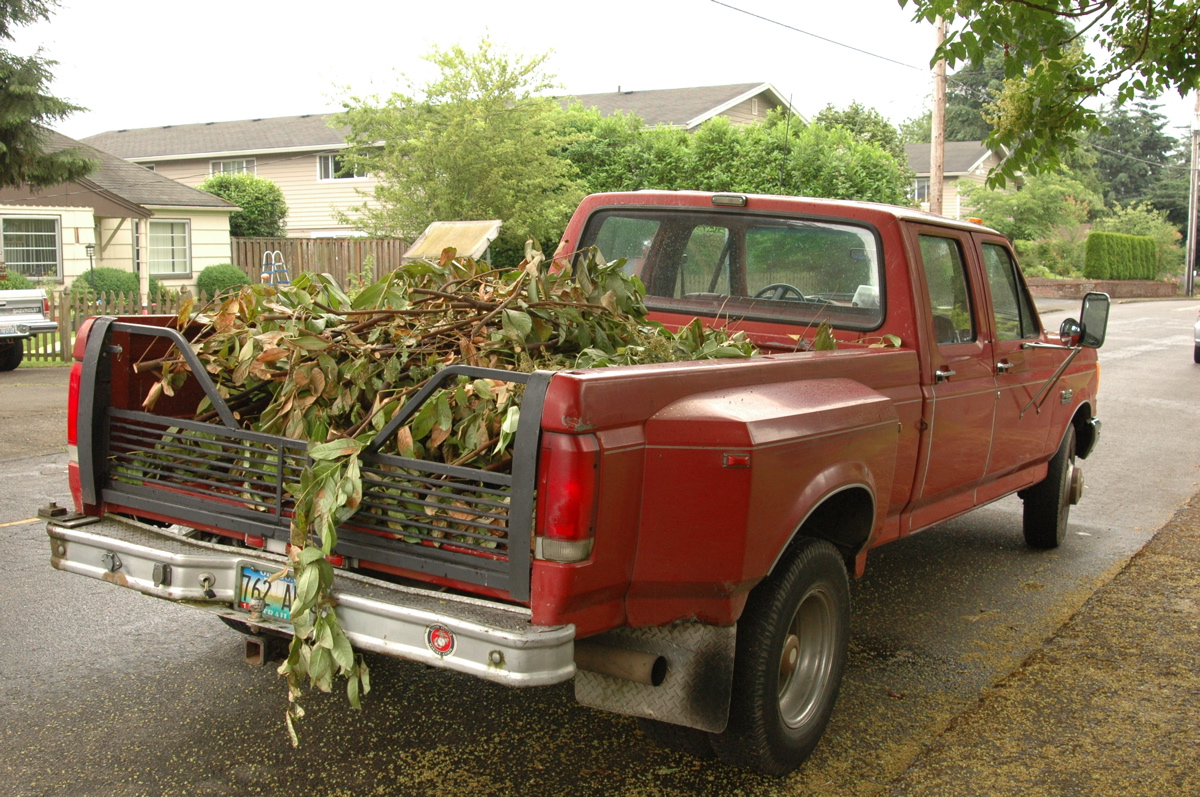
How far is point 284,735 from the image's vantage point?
392 centimetres

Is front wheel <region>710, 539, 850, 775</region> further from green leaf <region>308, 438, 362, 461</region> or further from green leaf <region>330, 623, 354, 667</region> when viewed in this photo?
green leaf <region>308, 438, 362, 461</region>

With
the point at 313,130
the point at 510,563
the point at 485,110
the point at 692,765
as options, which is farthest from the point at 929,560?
the point at 313,130

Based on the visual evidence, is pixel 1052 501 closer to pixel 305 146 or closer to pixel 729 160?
pixel 729 160

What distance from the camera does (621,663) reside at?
129 inches

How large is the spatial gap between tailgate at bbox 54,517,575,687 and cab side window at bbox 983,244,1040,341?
361cm

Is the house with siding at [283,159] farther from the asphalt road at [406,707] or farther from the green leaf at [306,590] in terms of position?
the green leaf at [306,590]

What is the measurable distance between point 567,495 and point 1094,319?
4353mm

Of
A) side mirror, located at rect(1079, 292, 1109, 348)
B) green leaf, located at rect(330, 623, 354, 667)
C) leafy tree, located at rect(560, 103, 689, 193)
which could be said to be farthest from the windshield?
leafy tree, located at rect(560, 103, 689, 193)

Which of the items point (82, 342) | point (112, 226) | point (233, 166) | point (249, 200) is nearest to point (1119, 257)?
point (249, 200)

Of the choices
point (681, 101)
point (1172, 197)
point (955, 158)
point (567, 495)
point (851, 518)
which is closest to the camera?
point (567, 495)

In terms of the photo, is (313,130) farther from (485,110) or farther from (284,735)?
(284,735)

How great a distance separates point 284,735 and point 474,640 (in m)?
1.41

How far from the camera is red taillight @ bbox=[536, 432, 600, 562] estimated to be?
2906 millimetres

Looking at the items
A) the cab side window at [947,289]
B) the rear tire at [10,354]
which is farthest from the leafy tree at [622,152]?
the cab side window at [947,289]
